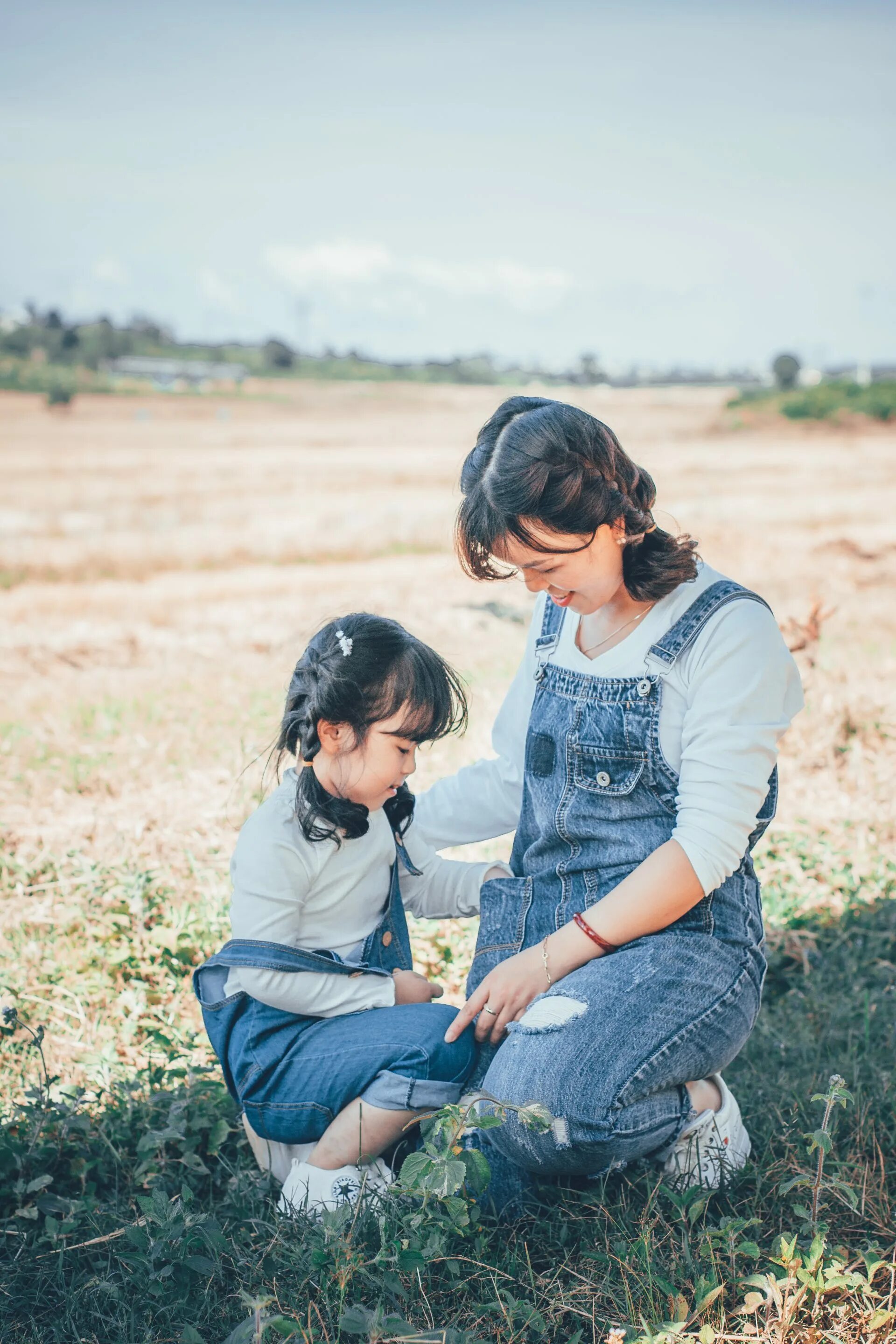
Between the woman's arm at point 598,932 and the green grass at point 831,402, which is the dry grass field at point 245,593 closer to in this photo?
the woman's arm at point 598,932

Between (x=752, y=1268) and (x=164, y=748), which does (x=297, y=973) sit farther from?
(x=164, y=748)

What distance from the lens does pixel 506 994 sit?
202 cm

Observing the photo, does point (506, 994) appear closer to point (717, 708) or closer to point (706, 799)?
point (706, 799)

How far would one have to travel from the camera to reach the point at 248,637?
7.56 m

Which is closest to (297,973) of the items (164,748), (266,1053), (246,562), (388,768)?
(266,1053)

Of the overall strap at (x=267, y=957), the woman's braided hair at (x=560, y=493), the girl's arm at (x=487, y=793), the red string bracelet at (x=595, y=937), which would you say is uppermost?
the woman's braided hair at (x=560, y=493)

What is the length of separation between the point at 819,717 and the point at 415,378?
4745 centimetres

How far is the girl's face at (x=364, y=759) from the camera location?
205cm

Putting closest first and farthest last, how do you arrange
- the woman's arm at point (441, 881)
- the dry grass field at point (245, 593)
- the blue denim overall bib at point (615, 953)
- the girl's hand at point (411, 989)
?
the blue denim overall bib at point (615, 953)
the girl's hand at point (411, 989)
the woman's arm at point (441, 881)
the dry grass field at point (245, 593)

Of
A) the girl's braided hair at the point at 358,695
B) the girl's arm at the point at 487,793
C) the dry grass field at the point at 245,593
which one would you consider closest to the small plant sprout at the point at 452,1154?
the girl's braided hair at the point at 358,695

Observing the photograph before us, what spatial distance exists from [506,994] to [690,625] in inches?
29.4

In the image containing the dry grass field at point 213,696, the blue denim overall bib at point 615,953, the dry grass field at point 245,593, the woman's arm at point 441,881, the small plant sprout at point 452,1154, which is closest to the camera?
the small plant sprout at point 452,1154

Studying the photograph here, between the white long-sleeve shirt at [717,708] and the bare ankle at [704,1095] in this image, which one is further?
the bare ankle at [704,1095]

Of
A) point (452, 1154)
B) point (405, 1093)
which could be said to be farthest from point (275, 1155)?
point (452, 1154)
